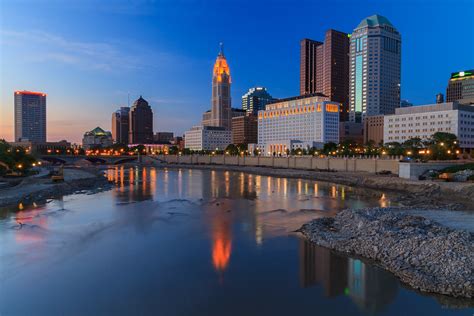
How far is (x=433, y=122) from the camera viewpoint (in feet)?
452

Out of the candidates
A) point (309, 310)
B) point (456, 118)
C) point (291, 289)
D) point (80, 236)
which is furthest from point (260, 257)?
point (456, 118)

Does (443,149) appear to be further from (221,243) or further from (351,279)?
(351,279)

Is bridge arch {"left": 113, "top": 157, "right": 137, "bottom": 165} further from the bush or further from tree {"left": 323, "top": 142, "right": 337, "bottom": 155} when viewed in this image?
the bush

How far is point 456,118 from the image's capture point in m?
130

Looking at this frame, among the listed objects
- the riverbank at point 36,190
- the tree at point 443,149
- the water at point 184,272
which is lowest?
the water at point 184,272

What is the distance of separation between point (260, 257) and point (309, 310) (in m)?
6.70

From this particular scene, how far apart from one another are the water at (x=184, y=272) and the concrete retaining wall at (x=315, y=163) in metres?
50.5

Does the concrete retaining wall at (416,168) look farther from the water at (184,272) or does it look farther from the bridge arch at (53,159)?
the bridge arch at (53,159)

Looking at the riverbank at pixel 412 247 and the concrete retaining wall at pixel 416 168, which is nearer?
the riverbank at pixel 412 247

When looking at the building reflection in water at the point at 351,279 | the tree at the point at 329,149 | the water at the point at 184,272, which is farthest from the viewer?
the tree at the point at 329,149

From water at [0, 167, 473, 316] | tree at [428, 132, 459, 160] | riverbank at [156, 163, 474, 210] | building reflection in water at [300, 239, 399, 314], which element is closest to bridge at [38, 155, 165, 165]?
riverbank at [156, 163, 474, 210]

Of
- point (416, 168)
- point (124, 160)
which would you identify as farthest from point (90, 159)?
point (416, 168)

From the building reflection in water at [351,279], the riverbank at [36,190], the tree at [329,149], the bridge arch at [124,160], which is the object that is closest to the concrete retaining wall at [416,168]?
the building reflection in water at [351,279]

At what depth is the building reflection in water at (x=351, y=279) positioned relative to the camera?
15.8 m
